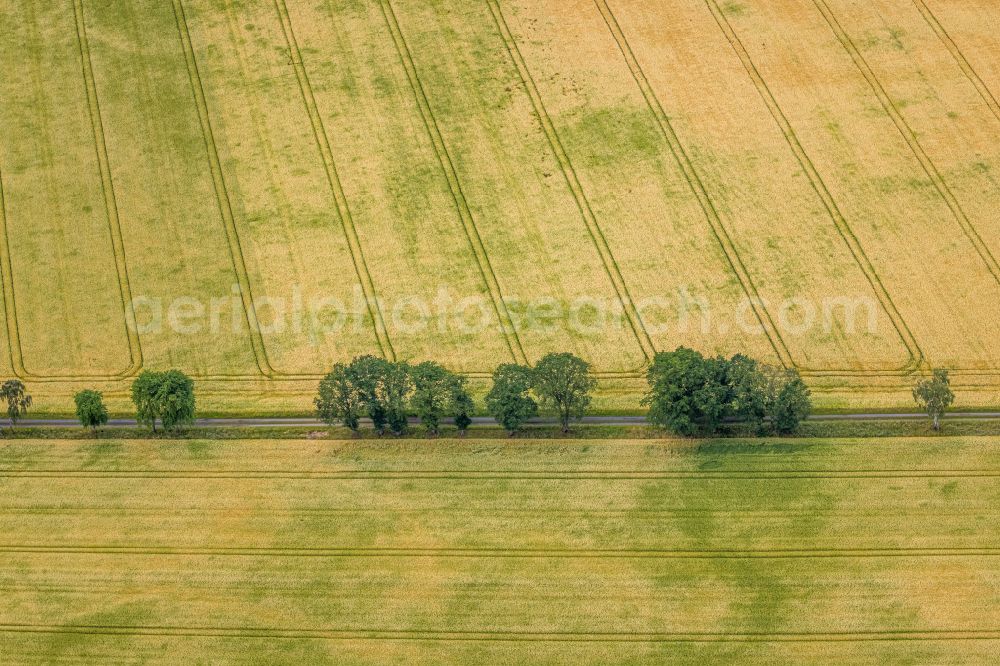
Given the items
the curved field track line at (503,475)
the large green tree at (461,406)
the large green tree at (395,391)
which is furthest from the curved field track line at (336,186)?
the curved field track line at (503,475)

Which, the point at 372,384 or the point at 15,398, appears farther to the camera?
the point at 15,398

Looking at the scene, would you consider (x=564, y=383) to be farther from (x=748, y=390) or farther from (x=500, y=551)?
(x=500, y=551)

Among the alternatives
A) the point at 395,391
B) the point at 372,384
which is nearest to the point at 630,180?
the point at 395,391

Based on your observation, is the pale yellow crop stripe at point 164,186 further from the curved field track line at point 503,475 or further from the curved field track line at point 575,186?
the curved field track line at point 575,186

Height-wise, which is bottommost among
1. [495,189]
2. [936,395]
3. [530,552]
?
[530,552]

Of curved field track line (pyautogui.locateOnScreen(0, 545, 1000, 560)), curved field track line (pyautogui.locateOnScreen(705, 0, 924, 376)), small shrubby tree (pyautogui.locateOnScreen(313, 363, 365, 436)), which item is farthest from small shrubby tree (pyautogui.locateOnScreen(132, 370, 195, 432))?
curved field track line (pyautogui.locateOnScreen(705, 0, 924, 376))

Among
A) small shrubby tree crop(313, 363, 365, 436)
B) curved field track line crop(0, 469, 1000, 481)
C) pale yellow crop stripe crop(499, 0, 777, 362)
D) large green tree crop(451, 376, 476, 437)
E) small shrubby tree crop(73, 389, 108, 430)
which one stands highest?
pale yellow crop stripe crop(499, 0, 777, 362)

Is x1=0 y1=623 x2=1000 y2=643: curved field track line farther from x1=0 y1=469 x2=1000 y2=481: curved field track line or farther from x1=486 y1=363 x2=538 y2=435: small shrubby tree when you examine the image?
x1=486 y1=363 x2=538 y2=435: small shrubby tree
